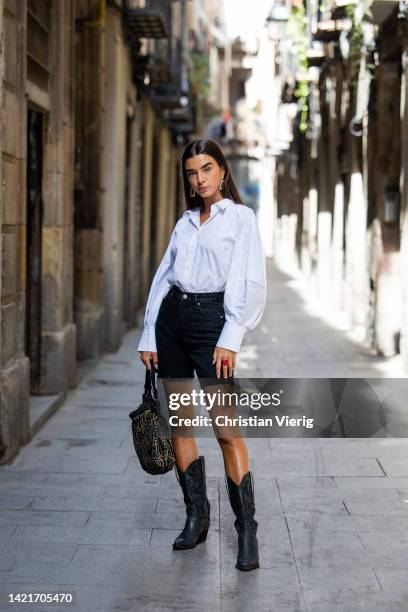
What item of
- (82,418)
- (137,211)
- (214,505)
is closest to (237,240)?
(214,505)

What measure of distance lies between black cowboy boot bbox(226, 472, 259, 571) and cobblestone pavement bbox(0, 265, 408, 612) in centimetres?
→ 7

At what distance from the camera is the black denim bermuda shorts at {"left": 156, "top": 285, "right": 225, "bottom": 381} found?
4.80m

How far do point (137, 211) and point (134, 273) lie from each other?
967 mm

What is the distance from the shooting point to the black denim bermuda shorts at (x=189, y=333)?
4.80 m

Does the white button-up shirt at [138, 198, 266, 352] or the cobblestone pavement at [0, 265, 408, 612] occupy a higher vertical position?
the white button-up shirt at [138, 198, 266, 352]

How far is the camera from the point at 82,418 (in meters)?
8.72

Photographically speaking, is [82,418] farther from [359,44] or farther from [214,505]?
[359,44]

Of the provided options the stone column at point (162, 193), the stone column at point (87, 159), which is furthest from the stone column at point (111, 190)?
the stone column at point (162, 193)

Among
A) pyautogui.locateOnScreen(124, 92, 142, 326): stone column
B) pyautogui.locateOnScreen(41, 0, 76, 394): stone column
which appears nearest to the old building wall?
pyautogui.locateOnScreen(41, 0, 76, 394): stone column

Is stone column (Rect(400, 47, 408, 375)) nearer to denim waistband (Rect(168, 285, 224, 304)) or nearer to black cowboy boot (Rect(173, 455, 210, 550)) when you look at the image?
black cowboy boot (Rect(173, 455, 210, 550))

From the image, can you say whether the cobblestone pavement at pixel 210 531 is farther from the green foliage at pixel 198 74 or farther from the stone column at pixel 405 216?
the green foliage at pixel 198 74

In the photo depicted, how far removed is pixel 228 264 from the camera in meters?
4.82

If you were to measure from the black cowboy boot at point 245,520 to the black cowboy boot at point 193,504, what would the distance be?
0.71 feet

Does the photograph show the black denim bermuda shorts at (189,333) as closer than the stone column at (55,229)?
Yes
